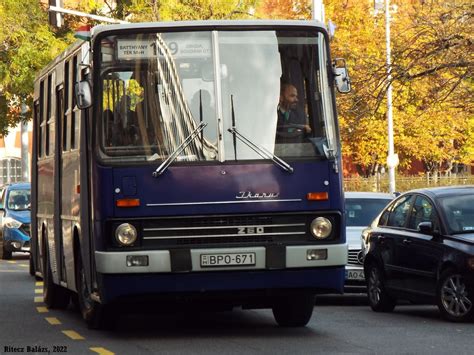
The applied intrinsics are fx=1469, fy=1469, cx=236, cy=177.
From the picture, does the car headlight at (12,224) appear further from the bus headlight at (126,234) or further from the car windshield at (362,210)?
the bus headlight at (126,234)

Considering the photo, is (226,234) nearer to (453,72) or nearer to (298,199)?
(298,199)

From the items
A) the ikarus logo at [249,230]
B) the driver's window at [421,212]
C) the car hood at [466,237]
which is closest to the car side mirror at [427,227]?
the driver's window at [421,212]

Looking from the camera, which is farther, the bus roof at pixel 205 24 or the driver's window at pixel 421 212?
the driver's window at pixel 421 212

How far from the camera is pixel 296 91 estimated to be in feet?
45.5

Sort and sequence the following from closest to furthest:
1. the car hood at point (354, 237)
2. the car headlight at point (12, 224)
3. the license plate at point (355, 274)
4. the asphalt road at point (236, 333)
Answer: the asphalt road at point (236, 333) < the license plate at point (355, 274) < the car hood at point (354, 237) < the car headlight at point (12, 224)

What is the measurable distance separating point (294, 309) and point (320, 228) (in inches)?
73.4

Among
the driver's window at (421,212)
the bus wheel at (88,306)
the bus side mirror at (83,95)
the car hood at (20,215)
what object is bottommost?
the bus wheel at (88,306)

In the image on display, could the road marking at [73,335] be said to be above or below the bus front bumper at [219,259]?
below

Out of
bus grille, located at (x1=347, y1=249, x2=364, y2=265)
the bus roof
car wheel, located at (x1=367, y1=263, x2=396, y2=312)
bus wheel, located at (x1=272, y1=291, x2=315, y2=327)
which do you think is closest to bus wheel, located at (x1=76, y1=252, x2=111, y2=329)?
bus wheel, located at (x1=272, y1=291, x2=315, y2=327)

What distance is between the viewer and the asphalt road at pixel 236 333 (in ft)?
42.8

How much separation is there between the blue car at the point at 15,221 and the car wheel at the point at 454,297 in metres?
17.6

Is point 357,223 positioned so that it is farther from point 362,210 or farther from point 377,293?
point 377,293

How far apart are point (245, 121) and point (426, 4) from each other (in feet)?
53.8

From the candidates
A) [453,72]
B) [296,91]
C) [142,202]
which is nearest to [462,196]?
[296,91]
